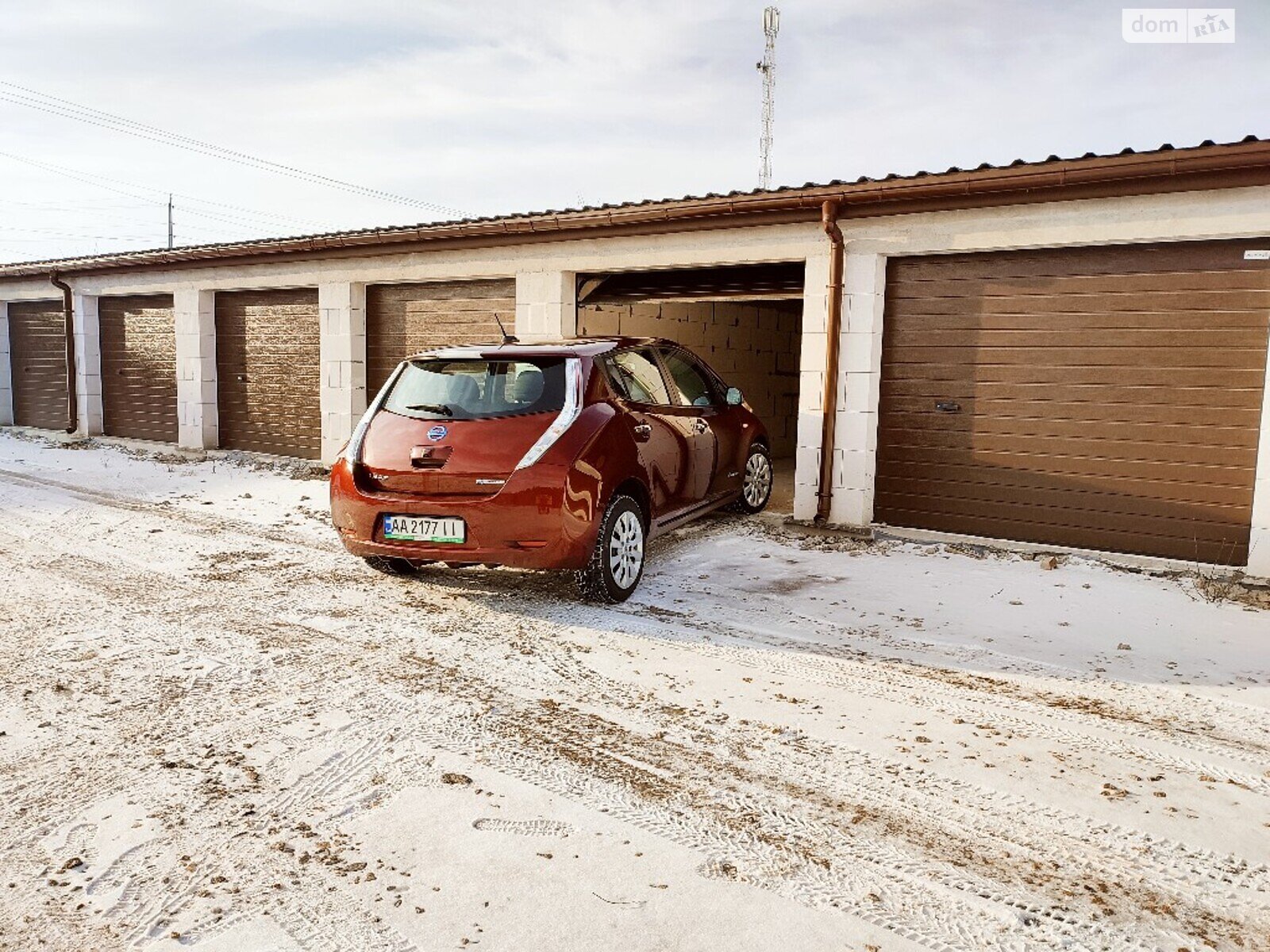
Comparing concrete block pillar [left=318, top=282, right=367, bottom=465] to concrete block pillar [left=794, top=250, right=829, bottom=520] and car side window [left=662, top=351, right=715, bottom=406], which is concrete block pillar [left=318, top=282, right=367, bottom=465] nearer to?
car side window [left=662, top=351, right=715, bottom=406]

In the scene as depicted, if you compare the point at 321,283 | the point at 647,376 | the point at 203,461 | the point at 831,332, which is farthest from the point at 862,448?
the point at 203,461

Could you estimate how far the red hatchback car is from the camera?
4.99 metres

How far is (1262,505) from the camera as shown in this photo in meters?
6.14

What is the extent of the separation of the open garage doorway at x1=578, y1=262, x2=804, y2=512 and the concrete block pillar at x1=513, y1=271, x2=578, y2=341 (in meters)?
0.19

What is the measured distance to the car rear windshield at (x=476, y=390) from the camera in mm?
5254

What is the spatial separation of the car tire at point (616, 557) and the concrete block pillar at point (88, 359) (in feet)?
43.5

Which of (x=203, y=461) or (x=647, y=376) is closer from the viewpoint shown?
(x=647, y=376)

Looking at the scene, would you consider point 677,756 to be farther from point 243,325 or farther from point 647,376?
point 243,325

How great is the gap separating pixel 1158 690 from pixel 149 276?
1455 cm

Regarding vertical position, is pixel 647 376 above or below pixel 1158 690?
above

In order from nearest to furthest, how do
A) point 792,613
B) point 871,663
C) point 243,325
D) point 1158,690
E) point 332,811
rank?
1. point 332,811
2. point 1158,690
3. point 871,663
4. point 792,613
5. point 243,325

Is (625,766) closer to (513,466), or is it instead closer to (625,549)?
(513,466)

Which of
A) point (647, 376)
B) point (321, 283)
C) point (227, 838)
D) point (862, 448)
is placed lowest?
point (227, 838)

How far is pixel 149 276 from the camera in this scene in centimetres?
1380
